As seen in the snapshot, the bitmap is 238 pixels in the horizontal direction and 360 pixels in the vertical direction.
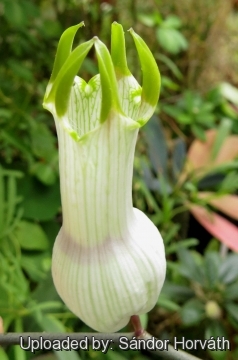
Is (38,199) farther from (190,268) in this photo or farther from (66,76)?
(66,76)

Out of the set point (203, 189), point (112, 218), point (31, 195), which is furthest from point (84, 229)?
point (203, 189)

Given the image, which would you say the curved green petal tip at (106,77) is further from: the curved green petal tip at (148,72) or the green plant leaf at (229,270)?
the green plant leaf at (229,270)

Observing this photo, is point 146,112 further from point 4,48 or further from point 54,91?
point 4,48

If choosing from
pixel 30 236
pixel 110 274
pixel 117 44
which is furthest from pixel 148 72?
pixel 30 236

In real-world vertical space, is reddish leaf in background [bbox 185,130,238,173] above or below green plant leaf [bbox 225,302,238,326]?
above

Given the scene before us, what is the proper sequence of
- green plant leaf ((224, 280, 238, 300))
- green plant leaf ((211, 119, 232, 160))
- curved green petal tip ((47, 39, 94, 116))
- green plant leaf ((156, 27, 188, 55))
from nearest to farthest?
curved green petal tip ((47, 39, 94, 116)) < green plant leaf ((224, 280, 238, 300)) < green plant leaf ((156, 27, 188, 55)) < green plant leaf ((211, 119, 232, 160))

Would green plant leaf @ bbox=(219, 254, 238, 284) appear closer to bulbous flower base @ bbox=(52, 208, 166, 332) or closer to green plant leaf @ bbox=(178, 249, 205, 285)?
green plant leaf @ bbox=(178, 249, 205, 285)

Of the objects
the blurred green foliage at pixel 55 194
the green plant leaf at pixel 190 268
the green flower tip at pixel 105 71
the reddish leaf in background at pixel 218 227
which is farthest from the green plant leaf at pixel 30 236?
the green flower tip at pixel 105 71

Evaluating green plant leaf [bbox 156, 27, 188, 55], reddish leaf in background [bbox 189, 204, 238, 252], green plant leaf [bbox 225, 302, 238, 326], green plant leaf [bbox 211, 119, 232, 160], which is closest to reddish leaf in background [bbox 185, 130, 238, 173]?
green plant leaf [bbox 211, 119, 232, 160]
